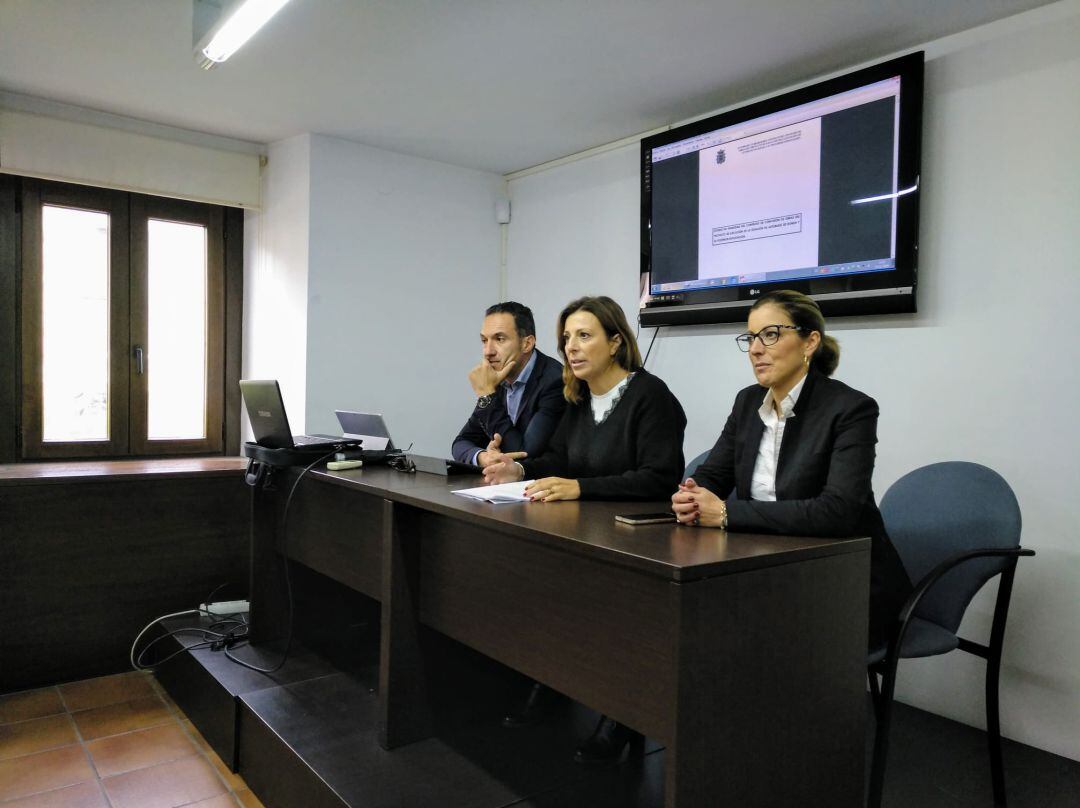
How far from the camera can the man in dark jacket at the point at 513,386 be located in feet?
8.52

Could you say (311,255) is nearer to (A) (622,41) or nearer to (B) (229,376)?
(B) (229,376)

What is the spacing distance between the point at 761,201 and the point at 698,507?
77.6 inches

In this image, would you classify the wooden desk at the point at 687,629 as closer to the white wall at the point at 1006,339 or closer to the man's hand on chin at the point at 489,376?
the man's hand on chin at the point at 489,376

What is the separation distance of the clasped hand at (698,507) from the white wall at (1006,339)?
1.55 m

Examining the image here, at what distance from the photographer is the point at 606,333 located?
2156 millimetres

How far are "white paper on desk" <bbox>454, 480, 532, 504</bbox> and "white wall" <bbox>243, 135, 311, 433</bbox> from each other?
2.20 m

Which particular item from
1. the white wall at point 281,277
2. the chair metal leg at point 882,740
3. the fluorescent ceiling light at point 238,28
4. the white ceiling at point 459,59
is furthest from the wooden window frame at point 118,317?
the chair metal leg at point 882,740

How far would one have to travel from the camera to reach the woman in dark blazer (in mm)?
1552

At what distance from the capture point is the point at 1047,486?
2.44 meters

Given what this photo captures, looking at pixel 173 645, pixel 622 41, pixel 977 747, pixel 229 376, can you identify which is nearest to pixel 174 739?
pixel 173 645

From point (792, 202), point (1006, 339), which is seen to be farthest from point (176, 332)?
point (1006, 339)

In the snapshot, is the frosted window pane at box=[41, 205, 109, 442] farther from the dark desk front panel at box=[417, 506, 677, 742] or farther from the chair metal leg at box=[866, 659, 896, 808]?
the chair metal leg at box=[866, 659, 896, 808]

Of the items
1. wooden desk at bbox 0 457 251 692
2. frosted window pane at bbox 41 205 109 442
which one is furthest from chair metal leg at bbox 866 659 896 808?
frosted window pane at bbox 41 205 109 442

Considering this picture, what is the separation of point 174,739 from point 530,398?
1633 millimetres
